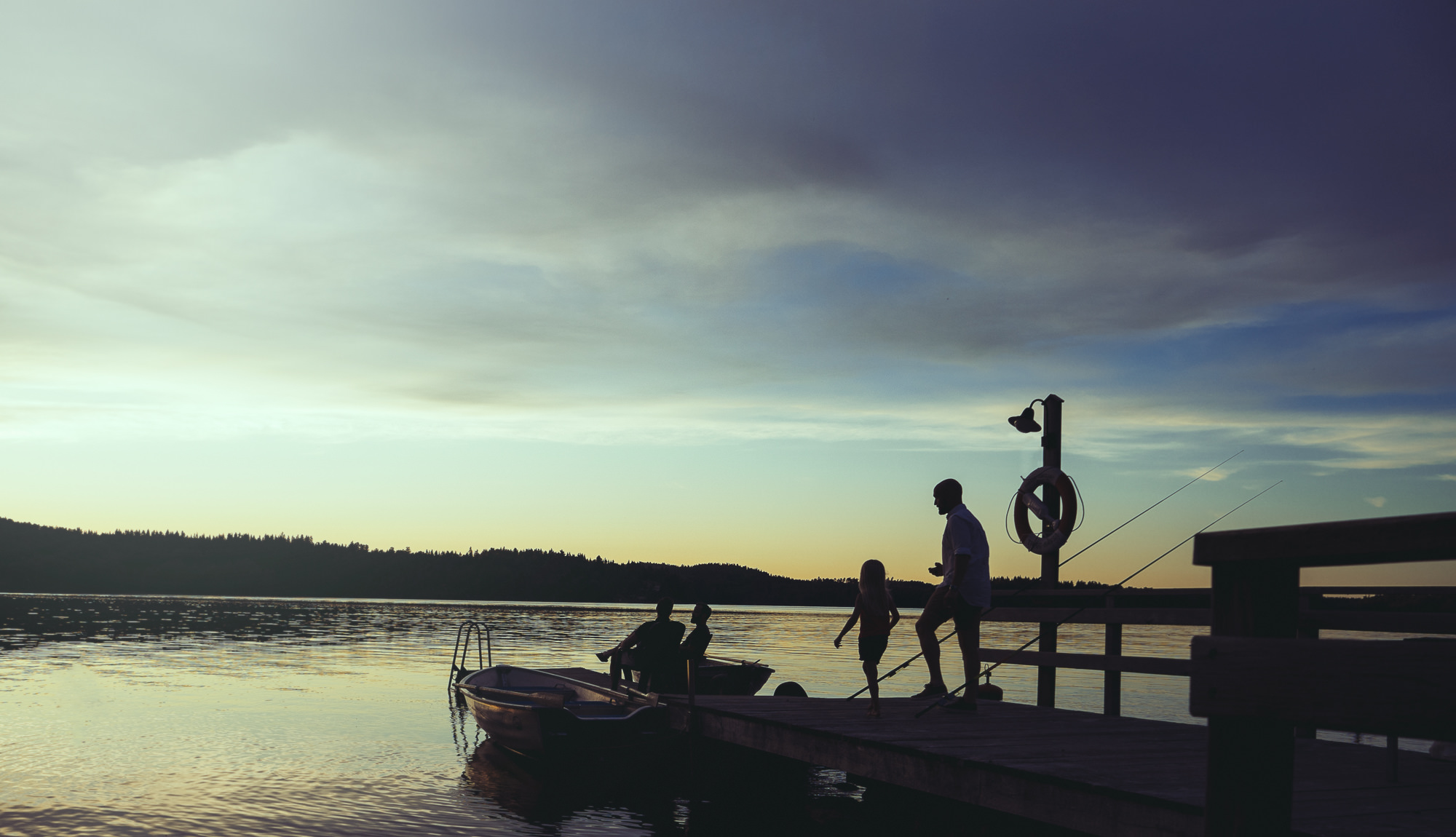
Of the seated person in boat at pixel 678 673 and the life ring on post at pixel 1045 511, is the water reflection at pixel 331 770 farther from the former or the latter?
the life ring on post at pixel 1045 511

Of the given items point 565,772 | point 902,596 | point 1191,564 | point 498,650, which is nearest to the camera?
point 1191,564

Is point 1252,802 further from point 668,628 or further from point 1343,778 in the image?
point 668,628

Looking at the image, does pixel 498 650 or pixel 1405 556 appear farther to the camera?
pixel 498 650

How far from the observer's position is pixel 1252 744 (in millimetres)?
2889

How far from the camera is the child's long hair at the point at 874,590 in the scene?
34.2 feet

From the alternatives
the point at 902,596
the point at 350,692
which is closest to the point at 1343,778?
the point at 350,692

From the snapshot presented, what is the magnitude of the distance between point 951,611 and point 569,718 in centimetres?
615

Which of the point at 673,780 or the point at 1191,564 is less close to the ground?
the point at 1191,564

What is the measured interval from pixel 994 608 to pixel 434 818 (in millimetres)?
7543

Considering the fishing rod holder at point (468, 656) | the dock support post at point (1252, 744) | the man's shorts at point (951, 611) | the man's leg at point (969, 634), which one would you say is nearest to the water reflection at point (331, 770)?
the fishing rod holder at point (468, 656)

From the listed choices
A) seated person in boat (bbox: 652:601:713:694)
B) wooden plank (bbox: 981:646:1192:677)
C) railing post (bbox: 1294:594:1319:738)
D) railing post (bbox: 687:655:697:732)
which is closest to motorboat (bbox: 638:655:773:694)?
seated person in boat (bbox: 652:601:713:694)

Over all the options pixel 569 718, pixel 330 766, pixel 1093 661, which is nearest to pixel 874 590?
pixel 1093 661

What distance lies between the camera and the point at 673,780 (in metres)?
15.2

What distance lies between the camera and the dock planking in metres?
5.86
